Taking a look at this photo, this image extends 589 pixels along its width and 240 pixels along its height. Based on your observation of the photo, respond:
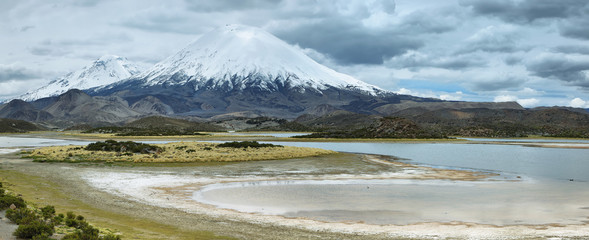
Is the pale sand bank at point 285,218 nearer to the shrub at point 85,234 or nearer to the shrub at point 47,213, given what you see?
the shrub at point 47,213

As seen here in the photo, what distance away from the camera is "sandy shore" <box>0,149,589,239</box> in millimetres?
18500

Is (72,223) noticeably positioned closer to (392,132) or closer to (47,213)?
(47,213)

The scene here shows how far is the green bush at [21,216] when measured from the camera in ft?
54.2

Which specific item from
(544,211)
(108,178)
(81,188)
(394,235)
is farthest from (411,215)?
(108,178)

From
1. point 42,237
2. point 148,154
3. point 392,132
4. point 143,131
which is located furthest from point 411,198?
point 143,131

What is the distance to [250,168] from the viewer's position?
150ft

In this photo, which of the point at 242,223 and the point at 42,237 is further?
the point at 242,223

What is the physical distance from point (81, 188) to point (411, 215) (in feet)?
70.6

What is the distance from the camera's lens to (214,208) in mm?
24312

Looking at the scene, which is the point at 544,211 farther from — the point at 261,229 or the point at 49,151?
the point at 49,151

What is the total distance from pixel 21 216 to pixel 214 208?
30.4ft

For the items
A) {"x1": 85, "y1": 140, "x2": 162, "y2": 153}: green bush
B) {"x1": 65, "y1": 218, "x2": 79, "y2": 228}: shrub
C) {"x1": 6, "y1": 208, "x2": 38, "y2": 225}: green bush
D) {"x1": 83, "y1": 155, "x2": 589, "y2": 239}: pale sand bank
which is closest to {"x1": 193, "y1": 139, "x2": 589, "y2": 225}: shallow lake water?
{"x1": 83, "y1": 155, "x2": 589, "y2": 239}: pale sand bank

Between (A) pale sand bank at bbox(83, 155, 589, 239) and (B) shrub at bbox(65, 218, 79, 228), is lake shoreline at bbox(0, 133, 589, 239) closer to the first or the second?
(A) pale sand bank at bbox(83, 155, 589, 239)

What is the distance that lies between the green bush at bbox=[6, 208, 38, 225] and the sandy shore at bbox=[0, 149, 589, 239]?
15.6 ft
